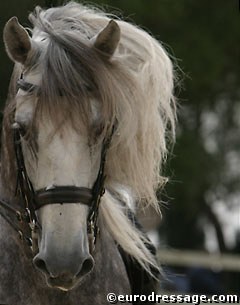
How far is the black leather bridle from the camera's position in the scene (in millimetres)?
3555

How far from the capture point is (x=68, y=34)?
3.89 meters

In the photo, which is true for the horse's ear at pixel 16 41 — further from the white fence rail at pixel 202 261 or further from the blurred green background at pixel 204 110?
the white fence rail at pixel 202 261

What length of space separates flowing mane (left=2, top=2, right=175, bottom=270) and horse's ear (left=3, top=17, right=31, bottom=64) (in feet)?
0.15

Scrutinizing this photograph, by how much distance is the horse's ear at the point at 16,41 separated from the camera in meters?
3.76

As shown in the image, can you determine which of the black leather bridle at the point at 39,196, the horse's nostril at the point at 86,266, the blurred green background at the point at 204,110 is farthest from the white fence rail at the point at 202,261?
the horse's nostril at the point at 86,266

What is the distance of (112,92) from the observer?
12.5ft

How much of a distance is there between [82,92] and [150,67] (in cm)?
43

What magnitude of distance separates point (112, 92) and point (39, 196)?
20.9 inches

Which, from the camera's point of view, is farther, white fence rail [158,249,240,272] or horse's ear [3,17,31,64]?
white fence rail [158,249,240,272]

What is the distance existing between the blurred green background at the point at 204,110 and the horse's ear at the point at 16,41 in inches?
251

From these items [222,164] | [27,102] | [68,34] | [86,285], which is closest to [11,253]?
[86,285]

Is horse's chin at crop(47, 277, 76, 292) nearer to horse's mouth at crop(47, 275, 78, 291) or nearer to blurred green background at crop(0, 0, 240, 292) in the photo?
horse's mouth at crop(47, 275, 78, 291)

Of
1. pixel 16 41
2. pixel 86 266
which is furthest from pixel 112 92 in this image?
pixel 86 266

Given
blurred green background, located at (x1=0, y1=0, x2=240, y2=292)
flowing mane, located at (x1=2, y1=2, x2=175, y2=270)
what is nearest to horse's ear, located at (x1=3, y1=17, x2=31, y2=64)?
flowing mane, located at (x1=2, y1=2, x2=175, y2=270)
